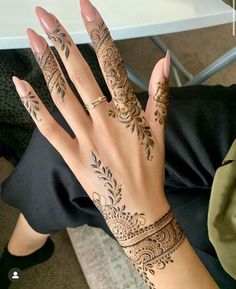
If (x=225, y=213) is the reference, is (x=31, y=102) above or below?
above

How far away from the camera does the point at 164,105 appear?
0.55 metres

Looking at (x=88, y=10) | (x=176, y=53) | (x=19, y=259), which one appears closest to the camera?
(x=88, y=10)

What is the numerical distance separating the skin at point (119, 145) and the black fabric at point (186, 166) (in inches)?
5.0

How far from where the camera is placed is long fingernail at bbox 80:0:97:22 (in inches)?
19.4

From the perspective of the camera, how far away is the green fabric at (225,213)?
1.98ft

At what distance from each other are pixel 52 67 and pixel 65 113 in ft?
0.18

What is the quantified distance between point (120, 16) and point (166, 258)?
13.0 inches

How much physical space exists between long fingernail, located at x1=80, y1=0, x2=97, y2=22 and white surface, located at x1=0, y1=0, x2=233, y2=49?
0.10 m

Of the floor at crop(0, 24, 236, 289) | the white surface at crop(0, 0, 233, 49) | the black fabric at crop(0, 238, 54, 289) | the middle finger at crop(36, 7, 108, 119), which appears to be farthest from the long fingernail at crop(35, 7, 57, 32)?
the floor at crop(0, 24, 236, 289)

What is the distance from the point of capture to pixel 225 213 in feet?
2.02

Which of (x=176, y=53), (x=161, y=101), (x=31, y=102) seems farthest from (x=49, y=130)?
(x=176, y=53)

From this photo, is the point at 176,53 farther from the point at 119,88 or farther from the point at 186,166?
the point at 119,88

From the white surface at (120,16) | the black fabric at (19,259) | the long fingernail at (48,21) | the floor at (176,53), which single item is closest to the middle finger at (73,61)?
the long fingernail at (48,21)

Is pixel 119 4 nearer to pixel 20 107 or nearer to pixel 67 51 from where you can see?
pixel 67 51
